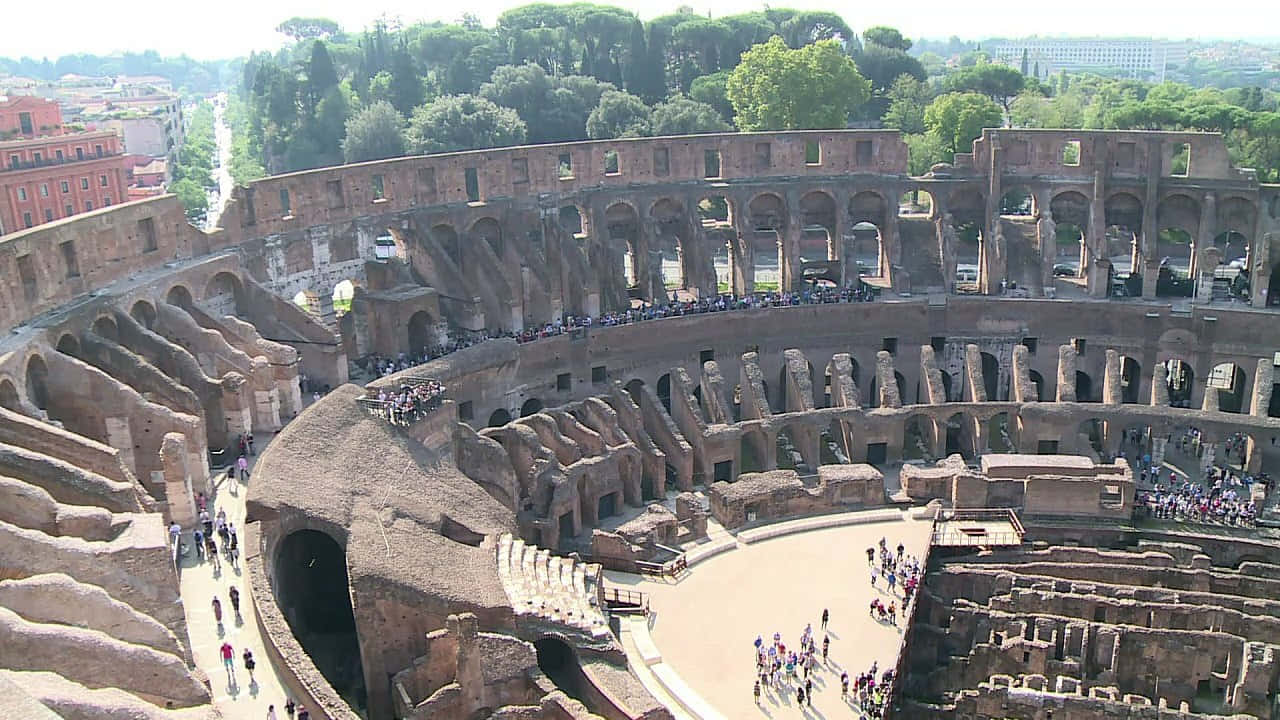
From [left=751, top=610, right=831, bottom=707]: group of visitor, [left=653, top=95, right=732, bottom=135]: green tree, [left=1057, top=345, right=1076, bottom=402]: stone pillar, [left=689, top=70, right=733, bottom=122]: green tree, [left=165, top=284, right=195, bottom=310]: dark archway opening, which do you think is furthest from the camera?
[left=689, top=70, right=733, bottom=122]: green tree

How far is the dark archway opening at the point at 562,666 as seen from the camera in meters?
23.4

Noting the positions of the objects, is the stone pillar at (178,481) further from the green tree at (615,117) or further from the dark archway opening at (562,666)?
the green tree at (615,117)

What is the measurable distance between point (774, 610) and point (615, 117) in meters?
45.0

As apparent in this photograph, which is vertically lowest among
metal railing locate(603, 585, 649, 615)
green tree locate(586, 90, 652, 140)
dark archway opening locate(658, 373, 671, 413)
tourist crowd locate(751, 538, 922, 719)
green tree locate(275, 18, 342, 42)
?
tourist crowd locate(751, 538, 922, 719)

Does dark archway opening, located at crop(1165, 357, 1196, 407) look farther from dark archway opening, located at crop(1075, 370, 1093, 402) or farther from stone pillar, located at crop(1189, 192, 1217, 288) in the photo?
stone pillar, located at crop(1189, 192, 1217, 288)

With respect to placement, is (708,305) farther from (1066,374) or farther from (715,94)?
(715,94)

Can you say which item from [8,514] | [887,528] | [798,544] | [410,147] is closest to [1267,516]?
[887,528]

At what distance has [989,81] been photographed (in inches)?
3248

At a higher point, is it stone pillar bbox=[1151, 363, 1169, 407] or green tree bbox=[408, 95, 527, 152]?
green tree bbox=[408, 95, 527, 152]

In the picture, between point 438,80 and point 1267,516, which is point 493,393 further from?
point 438,80

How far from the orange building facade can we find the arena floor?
1730 inches

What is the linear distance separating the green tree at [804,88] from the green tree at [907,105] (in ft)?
35.4

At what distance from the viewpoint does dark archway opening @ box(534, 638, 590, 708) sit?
76.7 ft

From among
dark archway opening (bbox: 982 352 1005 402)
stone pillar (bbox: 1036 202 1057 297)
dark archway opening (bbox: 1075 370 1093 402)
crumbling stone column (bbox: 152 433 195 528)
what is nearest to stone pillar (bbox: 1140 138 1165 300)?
stone pillar (bbox: 1036 202 1057 297)
